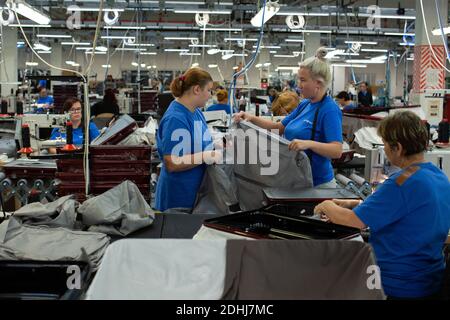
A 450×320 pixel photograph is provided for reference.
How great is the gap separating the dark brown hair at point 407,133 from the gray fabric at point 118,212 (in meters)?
1.01

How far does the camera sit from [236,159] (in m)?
3.00

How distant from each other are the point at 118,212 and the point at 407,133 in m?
1.13

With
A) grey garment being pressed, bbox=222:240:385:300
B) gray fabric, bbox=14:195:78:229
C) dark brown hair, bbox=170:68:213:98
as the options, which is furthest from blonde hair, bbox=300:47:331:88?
grey garment being pressed, bbox=222:240:385:300

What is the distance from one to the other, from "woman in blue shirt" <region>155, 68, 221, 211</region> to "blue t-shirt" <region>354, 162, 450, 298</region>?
101 cm

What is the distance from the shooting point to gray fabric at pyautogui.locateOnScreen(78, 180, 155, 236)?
7.02ft

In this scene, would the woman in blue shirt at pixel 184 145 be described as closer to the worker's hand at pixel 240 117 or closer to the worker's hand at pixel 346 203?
the worker's hand at pixel 240 117

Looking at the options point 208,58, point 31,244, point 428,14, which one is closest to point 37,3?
point 428,14

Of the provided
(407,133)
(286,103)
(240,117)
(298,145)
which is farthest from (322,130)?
(286,103)

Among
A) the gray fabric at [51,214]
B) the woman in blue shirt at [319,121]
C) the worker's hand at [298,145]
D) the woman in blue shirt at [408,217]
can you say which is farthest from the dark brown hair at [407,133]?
the gray fabric at [51,214]

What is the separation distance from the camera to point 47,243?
182 cm

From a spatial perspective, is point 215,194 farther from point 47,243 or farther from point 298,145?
point 47,243

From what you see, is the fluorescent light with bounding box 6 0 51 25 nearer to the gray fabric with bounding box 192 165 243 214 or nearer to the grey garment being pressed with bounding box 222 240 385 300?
the gray fabric with bounding box 192 165 243 214

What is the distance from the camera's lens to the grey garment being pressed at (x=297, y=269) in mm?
1457
